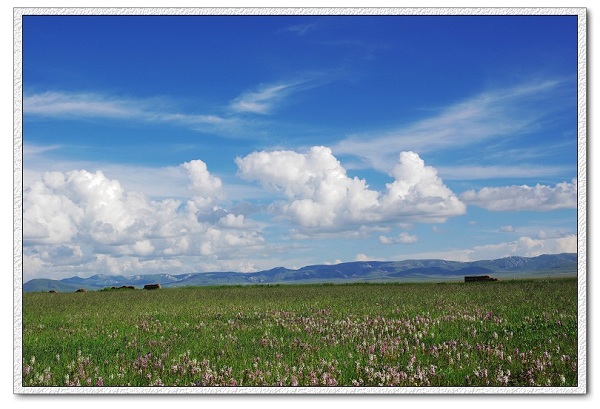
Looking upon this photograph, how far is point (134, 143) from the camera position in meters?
8.00

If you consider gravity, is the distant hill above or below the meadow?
above

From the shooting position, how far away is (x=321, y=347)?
768cm

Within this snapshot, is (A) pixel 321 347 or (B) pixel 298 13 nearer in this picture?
(A) pixel 321 347

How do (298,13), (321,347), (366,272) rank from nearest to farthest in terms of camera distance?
(321,347), (298,13), (366,272)

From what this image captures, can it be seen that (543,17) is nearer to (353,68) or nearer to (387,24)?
(387,24)

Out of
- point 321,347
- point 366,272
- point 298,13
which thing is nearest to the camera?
point 321,347

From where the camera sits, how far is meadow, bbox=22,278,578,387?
6707 millimetres

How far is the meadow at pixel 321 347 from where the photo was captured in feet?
22.0

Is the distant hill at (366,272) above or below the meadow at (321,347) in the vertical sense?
above

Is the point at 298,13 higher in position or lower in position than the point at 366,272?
higher

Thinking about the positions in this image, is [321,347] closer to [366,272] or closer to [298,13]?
[366,272]

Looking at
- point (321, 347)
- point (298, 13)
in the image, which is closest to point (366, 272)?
point (321, 347)

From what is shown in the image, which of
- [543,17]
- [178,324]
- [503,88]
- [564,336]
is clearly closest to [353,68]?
[503,88]
